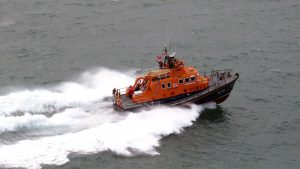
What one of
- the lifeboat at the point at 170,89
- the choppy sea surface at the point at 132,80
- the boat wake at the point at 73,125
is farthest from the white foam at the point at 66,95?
the lifeboat at the point at 170,89

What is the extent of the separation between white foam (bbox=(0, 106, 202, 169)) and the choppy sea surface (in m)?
0.09

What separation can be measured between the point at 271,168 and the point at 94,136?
49.8 ft

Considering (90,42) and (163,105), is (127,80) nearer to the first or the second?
(163,105)

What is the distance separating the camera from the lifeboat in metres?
56.0

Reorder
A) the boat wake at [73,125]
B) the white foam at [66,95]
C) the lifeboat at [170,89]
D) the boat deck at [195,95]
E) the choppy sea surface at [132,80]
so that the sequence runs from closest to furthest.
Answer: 1. the boat wake at [73,125]
2. the choppy sea surface at [132,80]
3. the boat deck at [195,95]
4. the lifeboat at [170,89]
5. the white foam at [66,95]

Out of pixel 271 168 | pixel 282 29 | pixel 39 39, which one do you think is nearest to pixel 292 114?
pixel 271 168

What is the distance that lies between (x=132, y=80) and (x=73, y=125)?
41.2 ft

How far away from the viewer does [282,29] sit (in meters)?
77.7

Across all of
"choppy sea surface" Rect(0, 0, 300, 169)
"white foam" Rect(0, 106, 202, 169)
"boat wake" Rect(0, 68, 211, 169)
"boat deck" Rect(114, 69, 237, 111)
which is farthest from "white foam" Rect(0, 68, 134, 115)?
"white foam" Rect(0, 106, 202, 169)

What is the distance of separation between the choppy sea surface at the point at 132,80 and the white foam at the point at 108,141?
0.09 m

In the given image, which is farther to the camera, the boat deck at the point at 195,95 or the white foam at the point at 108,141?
the boat deck at the point at 195,95

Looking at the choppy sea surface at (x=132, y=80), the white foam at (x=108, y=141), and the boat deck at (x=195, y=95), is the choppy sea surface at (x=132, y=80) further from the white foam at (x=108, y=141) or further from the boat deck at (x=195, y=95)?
the boat deck at (x=195, y=95)

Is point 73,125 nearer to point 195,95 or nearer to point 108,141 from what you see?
point 108,141

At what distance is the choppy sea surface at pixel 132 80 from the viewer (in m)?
49.3
